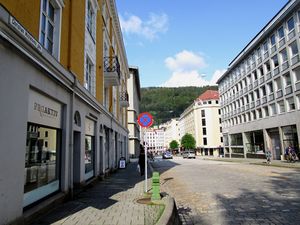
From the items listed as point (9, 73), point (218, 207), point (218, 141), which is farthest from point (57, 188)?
point (218, 141)

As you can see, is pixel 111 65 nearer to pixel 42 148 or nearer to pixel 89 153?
pixel 89 153

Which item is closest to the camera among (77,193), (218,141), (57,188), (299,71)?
(57,188)

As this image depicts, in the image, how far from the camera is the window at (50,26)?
744 centimetres

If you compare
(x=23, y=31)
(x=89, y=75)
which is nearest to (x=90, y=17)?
(x=89, y=75)

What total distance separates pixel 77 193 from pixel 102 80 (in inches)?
326

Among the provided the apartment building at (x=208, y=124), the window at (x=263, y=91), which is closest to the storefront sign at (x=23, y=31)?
the window at (x=263, y=91)

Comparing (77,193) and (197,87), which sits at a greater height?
(197,87)

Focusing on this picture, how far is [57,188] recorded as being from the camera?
8008 mm

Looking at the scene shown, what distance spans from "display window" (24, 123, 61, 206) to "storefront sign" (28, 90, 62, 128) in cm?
17

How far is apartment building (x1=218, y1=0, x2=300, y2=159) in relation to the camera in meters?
28.1

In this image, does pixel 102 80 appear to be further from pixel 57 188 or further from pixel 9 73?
pixel 9 73

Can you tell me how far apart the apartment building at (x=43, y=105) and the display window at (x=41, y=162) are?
2cm

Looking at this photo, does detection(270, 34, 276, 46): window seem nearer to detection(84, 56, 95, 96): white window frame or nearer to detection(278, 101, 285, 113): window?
detection(278, 101, 285, 113): window

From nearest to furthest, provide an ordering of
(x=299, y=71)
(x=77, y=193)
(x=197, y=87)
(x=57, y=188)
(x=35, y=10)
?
(x=35, y=10) < (x=57, y=188) < (x=77, y=193) < (x=299, y=71) < (x=197, y=87)
